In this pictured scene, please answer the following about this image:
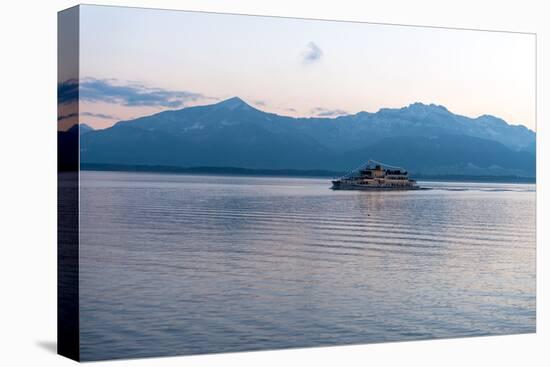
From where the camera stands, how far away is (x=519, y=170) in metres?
20.9

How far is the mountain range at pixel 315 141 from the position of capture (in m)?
17.9

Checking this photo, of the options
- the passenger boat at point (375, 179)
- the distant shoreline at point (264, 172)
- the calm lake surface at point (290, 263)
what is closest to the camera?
the calm lake surface at point (290, 263)

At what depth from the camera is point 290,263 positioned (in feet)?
60.6

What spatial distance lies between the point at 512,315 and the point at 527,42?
449 cm

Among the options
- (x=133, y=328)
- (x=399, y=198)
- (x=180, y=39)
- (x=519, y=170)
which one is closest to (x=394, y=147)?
(x=399, y=198)

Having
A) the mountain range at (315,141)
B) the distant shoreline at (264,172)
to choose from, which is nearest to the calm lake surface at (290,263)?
the distant shoreline at (264,172)

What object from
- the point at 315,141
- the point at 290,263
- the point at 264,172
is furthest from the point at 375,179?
the point at 290,263

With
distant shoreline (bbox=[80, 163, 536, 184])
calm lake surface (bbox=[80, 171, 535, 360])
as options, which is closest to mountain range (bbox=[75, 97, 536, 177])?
distant shoreline (bbox=[80, 163, 536, 184])

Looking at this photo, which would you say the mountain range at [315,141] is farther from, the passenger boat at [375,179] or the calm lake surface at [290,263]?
the calm lake surface at [290,263]

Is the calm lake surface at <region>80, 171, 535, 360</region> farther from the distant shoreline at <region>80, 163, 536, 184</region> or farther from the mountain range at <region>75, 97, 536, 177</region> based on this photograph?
the mountain range at <region>75, 97, 536, 177</region>

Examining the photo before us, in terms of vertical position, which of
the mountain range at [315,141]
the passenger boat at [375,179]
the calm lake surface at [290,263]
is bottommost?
the calm lake surface at [290,263]

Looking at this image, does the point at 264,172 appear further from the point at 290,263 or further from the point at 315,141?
the point at 290,263

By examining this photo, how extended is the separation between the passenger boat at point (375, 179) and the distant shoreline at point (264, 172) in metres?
0.14

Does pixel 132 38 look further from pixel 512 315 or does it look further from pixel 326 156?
pixel 512 315
